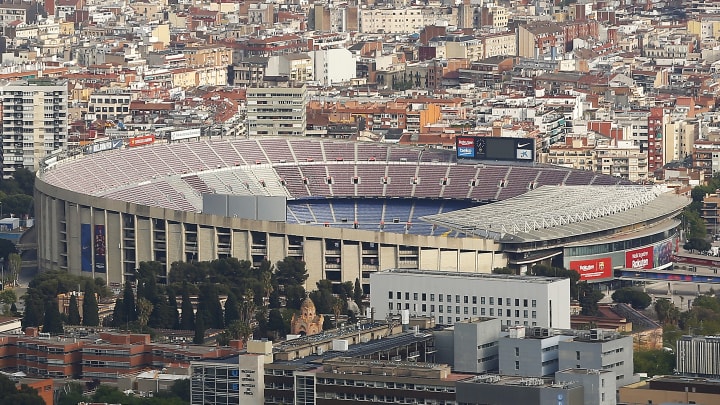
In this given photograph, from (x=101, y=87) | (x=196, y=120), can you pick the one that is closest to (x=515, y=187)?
(x=196, y=120)

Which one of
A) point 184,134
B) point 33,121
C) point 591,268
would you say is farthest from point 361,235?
point 33,121

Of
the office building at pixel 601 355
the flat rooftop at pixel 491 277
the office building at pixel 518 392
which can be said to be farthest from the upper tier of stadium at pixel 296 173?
the office building at pixel 518 392

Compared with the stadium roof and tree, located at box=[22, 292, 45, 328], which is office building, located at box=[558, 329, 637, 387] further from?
the stadium roof

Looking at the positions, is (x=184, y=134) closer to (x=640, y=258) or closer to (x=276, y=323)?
(x=640, y=258)

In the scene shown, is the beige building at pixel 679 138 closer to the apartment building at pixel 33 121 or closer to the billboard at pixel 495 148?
the billboard at pixel 495 148

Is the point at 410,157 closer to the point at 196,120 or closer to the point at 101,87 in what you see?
the point at 196,120
